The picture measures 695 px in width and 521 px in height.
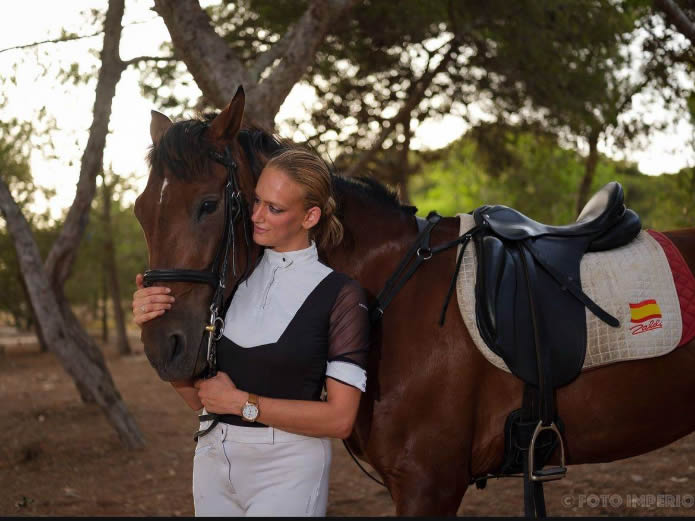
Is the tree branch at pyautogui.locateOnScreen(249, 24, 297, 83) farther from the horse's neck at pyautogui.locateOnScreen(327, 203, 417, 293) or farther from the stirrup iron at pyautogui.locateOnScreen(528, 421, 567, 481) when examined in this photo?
the stirrup iron at pyautogui.locateOnScreen(528, 421, 567, 481)

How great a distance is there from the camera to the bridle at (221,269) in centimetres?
205

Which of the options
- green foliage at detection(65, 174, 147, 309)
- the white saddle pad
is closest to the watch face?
the white saddle pad

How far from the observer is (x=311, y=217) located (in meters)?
2.16

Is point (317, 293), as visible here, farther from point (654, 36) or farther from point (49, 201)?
point (49, 201)

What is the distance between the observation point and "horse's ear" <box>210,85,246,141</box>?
2.27 meters

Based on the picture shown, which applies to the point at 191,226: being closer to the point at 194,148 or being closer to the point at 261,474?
the point at 194,148

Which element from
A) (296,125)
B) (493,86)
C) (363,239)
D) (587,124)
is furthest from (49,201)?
(363,239)

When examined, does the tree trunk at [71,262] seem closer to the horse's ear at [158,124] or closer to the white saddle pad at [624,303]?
the horse's ear at [158,124]

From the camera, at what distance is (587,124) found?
9664 millimetres

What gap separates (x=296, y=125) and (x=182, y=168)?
736 centimetres

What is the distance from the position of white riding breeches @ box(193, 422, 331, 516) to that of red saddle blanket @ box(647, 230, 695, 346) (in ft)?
5.07

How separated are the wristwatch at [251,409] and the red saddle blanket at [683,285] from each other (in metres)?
1.68

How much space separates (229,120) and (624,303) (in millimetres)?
1674

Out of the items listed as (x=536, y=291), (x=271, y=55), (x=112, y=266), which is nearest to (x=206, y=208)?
(x=536, y=291)
